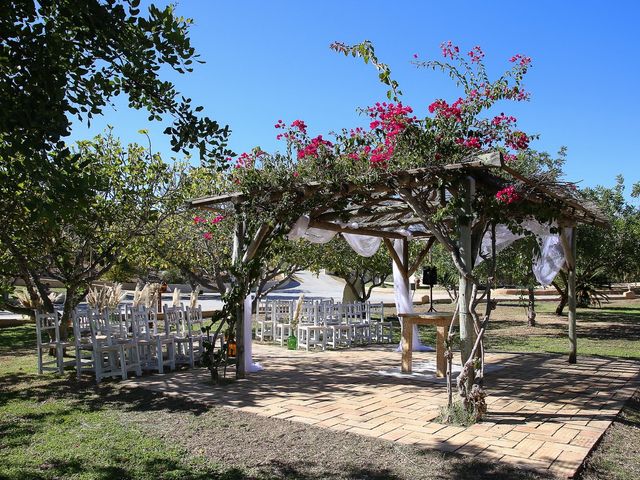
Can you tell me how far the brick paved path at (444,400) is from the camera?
4.73m

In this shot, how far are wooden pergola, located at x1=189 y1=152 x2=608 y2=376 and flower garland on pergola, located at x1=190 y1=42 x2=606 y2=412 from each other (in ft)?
0.05

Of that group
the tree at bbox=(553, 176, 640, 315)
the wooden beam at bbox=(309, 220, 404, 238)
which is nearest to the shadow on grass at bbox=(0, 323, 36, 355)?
the wooden beam at bbox=(309, 220, 404, 238)

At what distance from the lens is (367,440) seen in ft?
15.8

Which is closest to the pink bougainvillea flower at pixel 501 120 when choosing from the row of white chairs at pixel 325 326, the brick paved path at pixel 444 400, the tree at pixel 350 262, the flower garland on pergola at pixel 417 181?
the flower garland on pergola at pixel 417 181

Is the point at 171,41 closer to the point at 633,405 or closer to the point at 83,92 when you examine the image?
the point at 83,92

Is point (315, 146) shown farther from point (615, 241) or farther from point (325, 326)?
point (615, 241)

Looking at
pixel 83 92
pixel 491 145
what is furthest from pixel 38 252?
pixel 491 145

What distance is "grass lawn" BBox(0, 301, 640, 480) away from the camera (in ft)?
13.3

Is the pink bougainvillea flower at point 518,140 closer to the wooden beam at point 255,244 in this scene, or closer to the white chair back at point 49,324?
the wooden beam at point 255,244

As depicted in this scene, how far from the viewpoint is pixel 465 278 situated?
5.87 m

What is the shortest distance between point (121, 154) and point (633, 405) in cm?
815

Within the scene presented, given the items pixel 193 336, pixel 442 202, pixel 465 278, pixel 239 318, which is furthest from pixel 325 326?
pixel 465 278

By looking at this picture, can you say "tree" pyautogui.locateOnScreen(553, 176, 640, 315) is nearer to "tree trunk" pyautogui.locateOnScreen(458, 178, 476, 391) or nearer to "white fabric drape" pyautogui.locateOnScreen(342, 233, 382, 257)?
"white fabric drape" pyautogui.locateOnScreen(342, 233, 382, 257)

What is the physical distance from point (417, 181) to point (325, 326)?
214 inches
